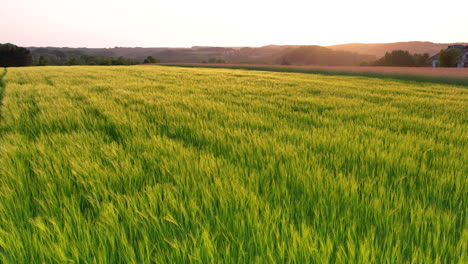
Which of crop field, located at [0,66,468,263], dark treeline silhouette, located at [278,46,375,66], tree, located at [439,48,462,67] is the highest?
dark treeline silhouette, located at [278,46,375,66]

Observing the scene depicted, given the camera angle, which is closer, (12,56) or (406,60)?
(406,60)

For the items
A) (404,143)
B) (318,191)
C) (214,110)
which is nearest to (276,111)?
(214,110)

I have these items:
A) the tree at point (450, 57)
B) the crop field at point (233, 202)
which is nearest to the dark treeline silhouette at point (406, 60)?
the tree at point (450, 57)

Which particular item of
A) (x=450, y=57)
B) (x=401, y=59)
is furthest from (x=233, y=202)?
(x=401, y=59)

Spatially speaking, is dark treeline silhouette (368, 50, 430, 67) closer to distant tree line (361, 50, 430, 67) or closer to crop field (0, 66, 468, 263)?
distant tree line (361, 50, 430, 67)

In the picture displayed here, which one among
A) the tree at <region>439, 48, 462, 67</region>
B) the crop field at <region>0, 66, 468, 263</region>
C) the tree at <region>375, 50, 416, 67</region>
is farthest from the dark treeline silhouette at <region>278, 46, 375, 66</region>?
the crop field at <region>0, 66, 468, 263</region>

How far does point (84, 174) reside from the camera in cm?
140

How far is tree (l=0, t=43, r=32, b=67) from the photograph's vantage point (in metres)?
54.5

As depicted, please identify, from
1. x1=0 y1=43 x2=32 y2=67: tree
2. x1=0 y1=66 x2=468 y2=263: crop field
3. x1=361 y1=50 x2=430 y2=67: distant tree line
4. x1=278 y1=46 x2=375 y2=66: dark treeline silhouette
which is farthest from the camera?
x1=278 y1=46 x2=375 y2=66: dark treeline silhouette

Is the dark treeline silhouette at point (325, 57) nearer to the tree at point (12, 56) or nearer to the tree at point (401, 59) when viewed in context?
the tree at point (401, 59)

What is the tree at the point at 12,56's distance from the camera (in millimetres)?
54531

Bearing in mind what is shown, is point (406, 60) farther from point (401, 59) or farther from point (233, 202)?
point (233, 202)

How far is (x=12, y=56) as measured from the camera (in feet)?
181

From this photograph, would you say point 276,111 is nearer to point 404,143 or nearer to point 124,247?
point 404,143
